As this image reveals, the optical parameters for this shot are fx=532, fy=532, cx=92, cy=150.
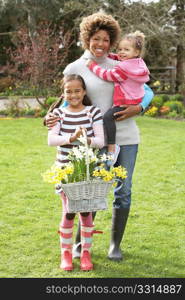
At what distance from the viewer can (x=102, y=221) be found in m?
5.05

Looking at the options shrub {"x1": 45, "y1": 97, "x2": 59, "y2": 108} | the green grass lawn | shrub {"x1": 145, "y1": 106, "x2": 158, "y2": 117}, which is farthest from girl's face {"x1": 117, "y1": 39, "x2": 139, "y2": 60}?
shrub {"x1": 45, "y1": 97, "x2": 59, "y2": 108}

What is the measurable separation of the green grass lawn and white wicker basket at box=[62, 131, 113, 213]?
0.59 m

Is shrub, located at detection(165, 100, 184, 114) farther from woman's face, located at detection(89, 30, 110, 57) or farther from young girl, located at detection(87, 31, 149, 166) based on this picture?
woman's face, located at detection(89, 30, 110, 57)

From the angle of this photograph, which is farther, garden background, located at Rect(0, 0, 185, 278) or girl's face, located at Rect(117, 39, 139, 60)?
garden background, located at Rect(0, 0, 185, 278)

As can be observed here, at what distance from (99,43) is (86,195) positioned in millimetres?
1016

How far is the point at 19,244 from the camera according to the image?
436 cm

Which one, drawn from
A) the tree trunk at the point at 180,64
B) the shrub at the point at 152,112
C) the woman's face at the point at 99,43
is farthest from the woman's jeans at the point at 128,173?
the tree trunk at the point at 180,64

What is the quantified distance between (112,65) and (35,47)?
10846 mm

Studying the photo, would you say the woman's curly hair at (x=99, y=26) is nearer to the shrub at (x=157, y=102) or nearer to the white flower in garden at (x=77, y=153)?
the white flower in garden at (x=77, y=153)

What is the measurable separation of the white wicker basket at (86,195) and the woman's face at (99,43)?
0.87m

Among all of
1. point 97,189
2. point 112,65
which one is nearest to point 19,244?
point 97,189

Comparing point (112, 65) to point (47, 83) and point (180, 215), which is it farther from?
point (47, 83)

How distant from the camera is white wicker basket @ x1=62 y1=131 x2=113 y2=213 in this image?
3.30m

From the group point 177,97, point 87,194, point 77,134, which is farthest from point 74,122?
point 177,97
